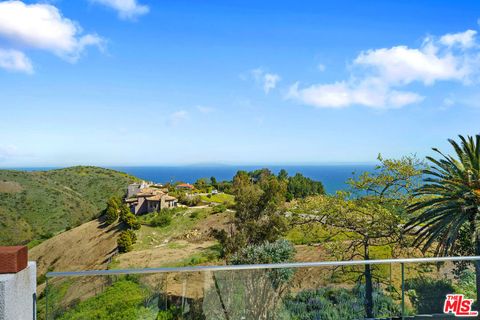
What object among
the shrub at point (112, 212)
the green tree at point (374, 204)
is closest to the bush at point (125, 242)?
the shrub at point (112, 212)

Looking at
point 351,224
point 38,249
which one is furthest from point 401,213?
point 38,249

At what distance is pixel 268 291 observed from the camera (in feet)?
10.9

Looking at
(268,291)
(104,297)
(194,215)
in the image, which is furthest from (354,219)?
(194,215)

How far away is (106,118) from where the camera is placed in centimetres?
4181

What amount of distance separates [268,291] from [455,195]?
8242mm

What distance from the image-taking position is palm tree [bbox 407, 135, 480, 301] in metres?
9.30

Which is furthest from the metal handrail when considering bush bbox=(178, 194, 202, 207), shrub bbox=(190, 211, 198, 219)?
bush bbox=(178, 194, 202, 207)

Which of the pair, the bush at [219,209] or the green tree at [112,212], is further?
the green tree at [112,212]

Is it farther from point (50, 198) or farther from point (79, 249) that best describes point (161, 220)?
point (50, 198)

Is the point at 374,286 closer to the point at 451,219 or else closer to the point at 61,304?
the point at 61,304

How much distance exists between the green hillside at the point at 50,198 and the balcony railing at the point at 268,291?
5452 cm

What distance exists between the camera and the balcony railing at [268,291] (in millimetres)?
3004

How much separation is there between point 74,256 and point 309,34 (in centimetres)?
3254

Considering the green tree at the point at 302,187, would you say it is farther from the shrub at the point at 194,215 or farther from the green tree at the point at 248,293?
the green tree at the point at 248,293
